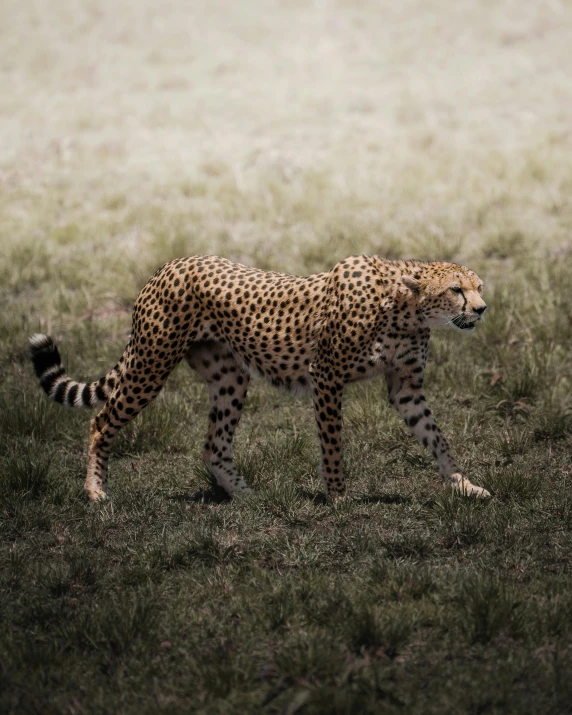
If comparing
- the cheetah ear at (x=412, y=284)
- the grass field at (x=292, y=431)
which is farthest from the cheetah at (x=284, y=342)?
the grass field at (x=292, y=431)

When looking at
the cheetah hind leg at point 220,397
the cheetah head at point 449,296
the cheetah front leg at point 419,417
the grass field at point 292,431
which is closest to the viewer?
the grass field at point 292,431

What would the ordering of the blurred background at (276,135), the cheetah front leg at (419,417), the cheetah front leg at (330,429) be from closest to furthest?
the cheetah front leg at (330,429) < the cheetah front leg at (419,417) < the blurred background at (276,135)

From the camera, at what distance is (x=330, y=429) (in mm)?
5648

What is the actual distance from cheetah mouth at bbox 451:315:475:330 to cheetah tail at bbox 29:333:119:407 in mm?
1842

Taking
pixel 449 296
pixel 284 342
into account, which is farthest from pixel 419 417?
pixel 284 342

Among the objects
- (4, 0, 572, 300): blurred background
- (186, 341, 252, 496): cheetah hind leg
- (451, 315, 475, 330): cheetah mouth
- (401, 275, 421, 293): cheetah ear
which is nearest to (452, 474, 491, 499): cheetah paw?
(451, 315, 475, 330): cheetah mouth

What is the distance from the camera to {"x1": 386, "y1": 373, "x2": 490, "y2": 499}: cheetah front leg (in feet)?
19.1

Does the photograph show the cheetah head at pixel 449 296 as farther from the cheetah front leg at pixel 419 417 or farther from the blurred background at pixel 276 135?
the blurred background at pixel 276 135

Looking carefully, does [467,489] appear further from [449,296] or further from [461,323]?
[449,296]

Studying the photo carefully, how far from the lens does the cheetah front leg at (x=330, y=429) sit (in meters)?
5.64

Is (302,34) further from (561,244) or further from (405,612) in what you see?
(405,612)

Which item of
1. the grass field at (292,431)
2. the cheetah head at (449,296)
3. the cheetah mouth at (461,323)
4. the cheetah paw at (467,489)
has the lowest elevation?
the cheetah paw at (467,489)

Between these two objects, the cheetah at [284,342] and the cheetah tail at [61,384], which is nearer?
the cheetah at [284,342]

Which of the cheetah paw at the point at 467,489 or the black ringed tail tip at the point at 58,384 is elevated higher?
the black ringed tail tip at the point at 58,384
